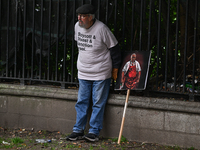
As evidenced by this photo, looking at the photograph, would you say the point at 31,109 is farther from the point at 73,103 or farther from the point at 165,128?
the point at 165,128

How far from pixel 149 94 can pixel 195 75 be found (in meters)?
0.81

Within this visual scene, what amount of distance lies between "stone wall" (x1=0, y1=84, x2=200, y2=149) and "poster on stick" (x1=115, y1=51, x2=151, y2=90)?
0.29 metres

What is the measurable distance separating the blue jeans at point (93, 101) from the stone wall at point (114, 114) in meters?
0.20

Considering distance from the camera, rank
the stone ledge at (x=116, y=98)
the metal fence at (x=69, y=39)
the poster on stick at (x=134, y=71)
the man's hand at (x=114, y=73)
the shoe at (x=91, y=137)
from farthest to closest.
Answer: the metal fence at (x=69, y=39) → the man's hand at (x=114, y=73) → the shoe at (x=91, y=137) → the poster on stick at (x=134, y=71) → the stone ledge at (x=116, y=98)

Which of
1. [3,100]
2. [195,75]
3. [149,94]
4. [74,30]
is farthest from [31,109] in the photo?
[195,75]

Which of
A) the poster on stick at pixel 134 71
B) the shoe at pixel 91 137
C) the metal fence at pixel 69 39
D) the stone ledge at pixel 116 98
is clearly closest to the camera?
the stone ledge at pixel 116 98

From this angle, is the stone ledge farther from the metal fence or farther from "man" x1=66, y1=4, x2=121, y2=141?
"man" x1=66, y1=4, x2=121, y2=141

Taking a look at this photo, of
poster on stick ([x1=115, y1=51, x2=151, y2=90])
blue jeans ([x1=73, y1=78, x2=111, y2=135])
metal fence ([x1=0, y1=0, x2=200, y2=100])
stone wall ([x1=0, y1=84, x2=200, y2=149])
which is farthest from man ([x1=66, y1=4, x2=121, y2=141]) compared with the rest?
metal fence ([x1=0, y1=0, x2=200, y2=100])

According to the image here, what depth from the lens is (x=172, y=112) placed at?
5.17 m

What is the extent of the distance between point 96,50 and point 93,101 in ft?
2.82

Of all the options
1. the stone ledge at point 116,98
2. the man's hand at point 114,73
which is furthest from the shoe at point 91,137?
the man's hand at point 114,73

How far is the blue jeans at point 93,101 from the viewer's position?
17.7 ft

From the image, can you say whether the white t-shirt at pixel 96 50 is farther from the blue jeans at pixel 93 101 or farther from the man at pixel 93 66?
the blue jeans at pixel 93 101

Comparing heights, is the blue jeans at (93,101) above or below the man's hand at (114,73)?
below
